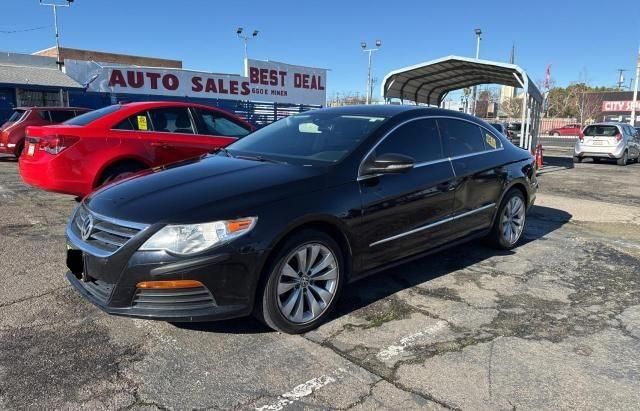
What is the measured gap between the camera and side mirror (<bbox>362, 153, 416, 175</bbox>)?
3914mm

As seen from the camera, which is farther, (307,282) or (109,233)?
(307,282)

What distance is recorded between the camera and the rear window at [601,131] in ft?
60.4

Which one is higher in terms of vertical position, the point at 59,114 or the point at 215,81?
the point at 215,81

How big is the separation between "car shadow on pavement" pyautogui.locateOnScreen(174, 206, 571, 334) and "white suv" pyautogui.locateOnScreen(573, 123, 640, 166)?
44.1 ft

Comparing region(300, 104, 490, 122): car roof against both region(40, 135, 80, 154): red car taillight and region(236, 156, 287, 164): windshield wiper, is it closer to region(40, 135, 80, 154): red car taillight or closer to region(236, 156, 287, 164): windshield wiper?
region(236, 156, 287, 164): windshield wiper

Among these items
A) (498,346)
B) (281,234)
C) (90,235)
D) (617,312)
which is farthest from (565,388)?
(90,235)

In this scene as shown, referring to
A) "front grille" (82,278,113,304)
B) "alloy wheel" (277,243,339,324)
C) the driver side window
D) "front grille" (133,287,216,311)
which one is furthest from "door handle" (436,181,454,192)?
"front grille" (82,278,113,304)

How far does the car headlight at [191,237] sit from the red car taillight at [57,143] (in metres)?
3.87

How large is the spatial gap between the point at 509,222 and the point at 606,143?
15.0 m

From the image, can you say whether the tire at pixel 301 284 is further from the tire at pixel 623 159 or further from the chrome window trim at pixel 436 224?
the tire at pixel 623 159

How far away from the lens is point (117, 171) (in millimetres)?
6566

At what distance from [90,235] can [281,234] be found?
127cm

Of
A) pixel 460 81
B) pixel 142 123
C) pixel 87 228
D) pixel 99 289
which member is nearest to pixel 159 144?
pixel 142 123

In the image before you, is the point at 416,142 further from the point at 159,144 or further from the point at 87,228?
the point at 159,144
